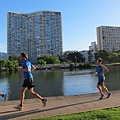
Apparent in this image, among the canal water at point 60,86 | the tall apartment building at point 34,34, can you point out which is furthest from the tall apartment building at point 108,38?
the canal water at point 60,86

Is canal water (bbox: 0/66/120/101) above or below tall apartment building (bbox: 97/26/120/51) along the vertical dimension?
below

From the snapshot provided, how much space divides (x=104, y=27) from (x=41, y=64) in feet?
275

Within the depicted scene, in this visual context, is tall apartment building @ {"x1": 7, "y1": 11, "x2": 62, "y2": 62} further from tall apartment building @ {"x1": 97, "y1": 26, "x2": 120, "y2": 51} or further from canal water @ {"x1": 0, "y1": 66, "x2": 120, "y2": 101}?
canal water @ {"x1": 0, "y1": 66, "x2": 120, "y2": 101}

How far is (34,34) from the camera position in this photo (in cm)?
14962

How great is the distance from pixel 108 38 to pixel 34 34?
218 feet

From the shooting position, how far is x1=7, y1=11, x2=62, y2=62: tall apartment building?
14675cm

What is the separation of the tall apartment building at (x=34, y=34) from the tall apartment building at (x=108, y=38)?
3997cm

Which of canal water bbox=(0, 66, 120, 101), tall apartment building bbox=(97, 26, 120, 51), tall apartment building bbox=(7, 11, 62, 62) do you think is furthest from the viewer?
tall apartment building bbox=(97, 26, 120, 51)

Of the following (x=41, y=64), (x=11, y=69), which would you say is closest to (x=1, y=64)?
(x=11, y=69)

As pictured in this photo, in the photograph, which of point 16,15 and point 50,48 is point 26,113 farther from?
point 16,15

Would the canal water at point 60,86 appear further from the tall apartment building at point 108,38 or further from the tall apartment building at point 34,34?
the tall apartment building at point 108,38

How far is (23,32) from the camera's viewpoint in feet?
489

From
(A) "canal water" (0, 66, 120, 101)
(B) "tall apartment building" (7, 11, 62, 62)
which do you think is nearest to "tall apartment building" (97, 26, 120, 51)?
(B) "tall apartment building" (7, 11, 62, 62)

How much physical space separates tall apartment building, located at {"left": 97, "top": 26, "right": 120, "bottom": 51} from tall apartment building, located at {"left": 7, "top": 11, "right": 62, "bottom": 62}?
39972 millimetres
